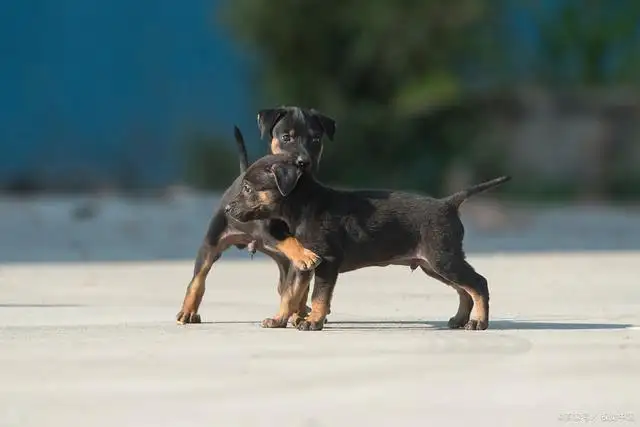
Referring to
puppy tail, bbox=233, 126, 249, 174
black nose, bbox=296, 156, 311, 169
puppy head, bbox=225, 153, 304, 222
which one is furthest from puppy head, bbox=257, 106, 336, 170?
puppy head, bbox=225, 153, 304, 222

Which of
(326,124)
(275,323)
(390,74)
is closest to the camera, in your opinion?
(275,323)

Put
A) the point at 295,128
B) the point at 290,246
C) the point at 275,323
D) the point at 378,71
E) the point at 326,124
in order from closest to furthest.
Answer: the point at 290,246, the point at 275,323, the point at 295,128, the point at 326,124, the point at 378,71

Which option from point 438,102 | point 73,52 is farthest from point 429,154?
point 73,52

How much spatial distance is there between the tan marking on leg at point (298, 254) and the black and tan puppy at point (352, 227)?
0.14ft

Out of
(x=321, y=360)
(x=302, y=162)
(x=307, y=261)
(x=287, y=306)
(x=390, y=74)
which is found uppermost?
(x=390, y=74)

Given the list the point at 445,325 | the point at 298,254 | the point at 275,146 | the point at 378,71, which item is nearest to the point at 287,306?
the point at 298,254

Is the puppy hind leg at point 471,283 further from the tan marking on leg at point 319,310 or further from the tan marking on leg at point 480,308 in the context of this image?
the tan marking on leg at point 319,310

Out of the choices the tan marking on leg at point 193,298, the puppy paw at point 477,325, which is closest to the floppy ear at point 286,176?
the tan marking on leg at point 193,298

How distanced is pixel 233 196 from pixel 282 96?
36.9ft

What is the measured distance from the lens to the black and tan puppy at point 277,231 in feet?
22.9

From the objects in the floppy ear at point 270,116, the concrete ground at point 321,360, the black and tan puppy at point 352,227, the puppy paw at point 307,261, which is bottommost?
the concrete ground at point 321,360

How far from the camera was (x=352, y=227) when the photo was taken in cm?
701

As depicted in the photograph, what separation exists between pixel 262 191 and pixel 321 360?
1341 mm

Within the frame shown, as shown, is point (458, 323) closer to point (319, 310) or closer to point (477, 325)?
point (477, 325)
